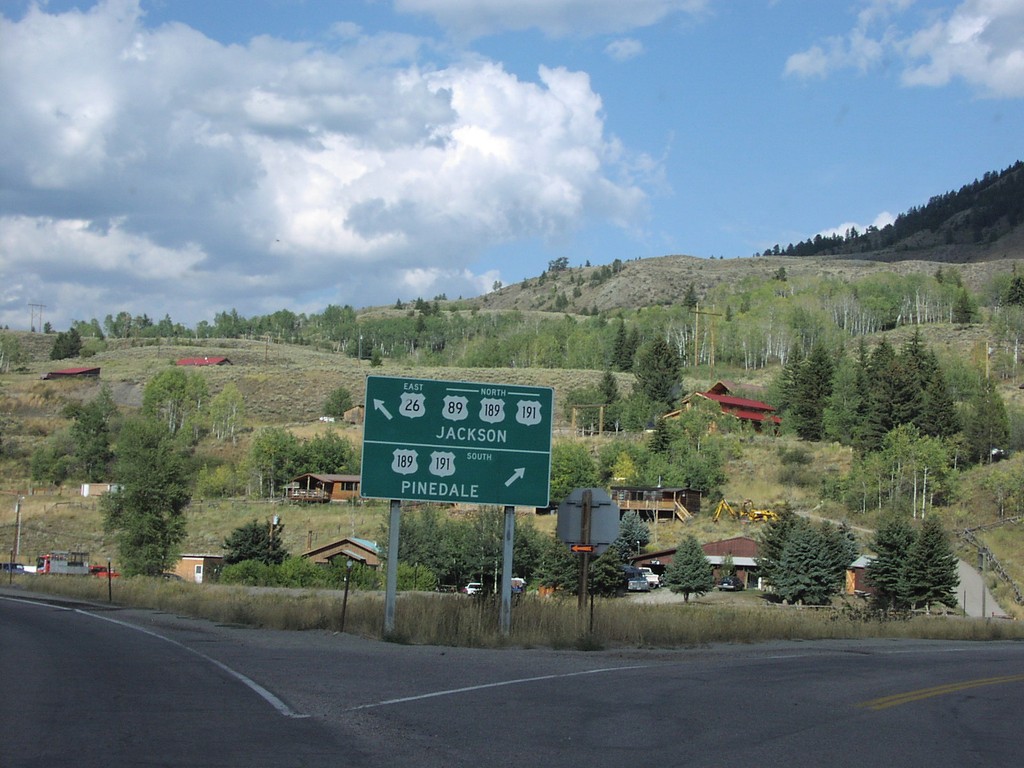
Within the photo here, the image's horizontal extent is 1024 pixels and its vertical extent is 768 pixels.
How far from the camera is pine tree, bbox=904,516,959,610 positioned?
1993 inches

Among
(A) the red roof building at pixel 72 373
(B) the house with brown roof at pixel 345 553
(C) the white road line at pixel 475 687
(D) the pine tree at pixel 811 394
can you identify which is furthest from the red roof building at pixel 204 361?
(C) the white road line at pixel 475 687

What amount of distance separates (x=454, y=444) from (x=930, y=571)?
36.2 meters

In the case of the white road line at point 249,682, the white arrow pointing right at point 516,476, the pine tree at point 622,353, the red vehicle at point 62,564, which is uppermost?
the pine tree at point 622,353

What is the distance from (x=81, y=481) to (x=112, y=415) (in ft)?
50.0

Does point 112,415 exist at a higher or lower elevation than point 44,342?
lower

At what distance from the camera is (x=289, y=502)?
280ft

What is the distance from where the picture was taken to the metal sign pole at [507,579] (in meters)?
21.3

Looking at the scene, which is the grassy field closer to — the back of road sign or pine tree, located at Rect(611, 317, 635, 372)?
pine tree, located at Rect(611, 317, 635, 372)

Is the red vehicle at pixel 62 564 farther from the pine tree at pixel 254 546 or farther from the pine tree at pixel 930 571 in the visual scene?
the pine tree at pixel 930 571

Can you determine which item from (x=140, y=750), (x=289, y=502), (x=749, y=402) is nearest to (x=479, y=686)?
(x=140, y=750)

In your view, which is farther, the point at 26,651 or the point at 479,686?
the point at 26,651

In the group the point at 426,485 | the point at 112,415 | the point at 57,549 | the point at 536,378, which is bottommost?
the point at 57,549

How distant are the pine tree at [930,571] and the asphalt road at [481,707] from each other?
109 ft

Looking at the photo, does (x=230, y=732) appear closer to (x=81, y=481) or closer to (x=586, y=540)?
(x=586, y=540)
